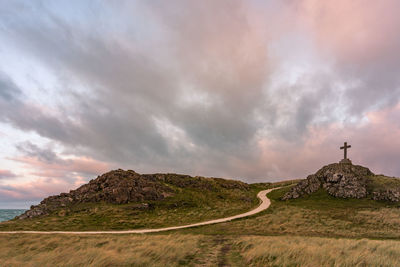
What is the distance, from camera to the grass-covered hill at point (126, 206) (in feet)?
163

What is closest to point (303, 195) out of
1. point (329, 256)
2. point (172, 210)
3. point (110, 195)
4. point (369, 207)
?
point (369, 207)

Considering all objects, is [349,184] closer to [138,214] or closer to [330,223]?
[330,223]

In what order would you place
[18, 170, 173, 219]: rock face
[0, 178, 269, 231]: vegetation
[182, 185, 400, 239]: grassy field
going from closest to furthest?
[182, 185, 400, 239]: grassy field, [0, 178, 269, 231]: vegetation, [18, 170, 173, 219]: rock face

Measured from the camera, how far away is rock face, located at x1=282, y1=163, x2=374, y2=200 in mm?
63281

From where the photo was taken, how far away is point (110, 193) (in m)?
70.4

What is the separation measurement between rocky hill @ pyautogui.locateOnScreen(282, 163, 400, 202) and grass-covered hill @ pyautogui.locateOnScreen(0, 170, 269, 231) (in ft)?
68.3

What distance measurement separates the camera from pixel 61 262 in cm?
891

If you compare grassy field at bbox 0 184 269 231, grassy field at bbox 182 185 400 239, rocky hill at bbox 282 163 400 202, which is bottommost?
grassy field at bbox 0 184 269 231

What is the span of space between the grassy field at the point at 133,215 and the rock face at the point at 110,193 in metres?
3.50

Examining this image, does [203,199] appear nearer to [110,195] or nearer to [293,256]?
[110,195]

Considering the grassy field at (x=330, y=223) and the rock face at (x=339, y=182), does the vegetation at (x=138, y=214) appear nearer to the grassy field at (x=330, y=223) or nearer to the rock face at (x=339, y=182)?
the grassy field at (x=330, y=223)

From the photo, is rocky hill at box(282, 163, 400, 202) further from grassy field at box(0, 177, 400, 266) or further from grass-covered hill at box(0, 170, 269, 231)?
grass-covered hill at box(0, 170, 269, 231)

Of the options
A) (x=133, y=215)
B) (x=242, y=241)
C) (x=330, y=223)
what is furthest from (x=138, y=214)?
(x=242, y=241)

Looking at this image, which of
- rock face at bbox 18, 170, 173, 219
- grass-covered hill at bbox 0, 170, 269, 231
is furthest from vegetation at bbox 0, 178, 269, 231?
rock face at bbox 18, 170, 173, 219
